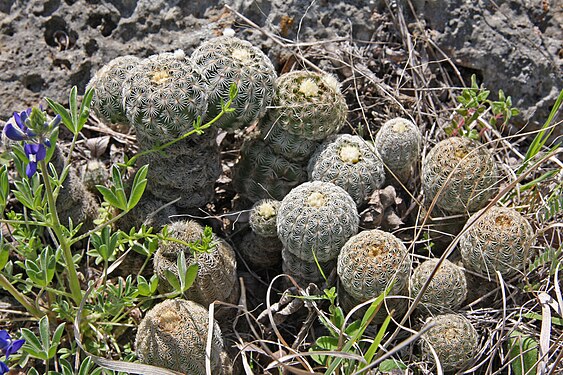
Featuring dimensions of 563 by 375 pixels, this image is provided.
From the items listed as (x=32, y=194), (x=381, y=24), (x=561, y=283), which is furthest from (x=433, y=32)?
(x=32, y=194)

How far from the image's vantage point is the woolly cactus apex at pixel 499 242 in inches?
127

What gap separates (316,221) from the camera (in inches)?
126

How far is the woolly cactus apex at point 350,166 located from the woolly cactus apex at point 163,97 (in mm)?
777

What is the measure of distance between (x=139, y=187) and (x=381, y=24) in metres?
2.42

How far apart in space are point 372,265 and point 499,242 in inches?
28.1

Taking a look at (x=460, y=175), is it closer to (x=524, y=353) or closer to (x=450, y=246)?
(x=450, y=246)

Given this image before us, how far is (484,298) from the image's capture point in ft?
11.4

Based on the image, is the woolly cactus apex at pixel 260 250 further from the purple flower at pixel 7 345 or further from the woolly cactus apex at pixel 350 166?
the purple flower at pixel 7 345

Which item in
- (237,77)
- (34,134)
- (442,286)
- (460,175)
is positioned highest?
(237,77)

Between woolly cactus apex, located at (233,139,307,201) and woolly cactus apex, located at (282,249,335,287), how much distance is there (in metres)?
0.45

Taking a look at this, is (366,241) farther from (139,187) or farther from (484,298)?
(139,187)

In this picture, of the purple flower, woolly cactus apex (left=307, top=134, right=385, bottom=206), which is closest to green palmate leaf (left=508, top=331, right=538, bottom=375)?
woolly cactus apex (left=307, top=134, right=385, bottom=206)

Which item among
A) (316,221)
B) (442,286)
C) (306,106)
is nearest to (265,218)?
(316,221)

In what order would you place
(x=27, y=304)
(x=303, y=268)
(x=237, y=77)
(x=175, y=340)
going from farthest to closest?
(x=303, y=268) → (x=237, y=77) → (x=27, y=304) → (x=175, y=340)
